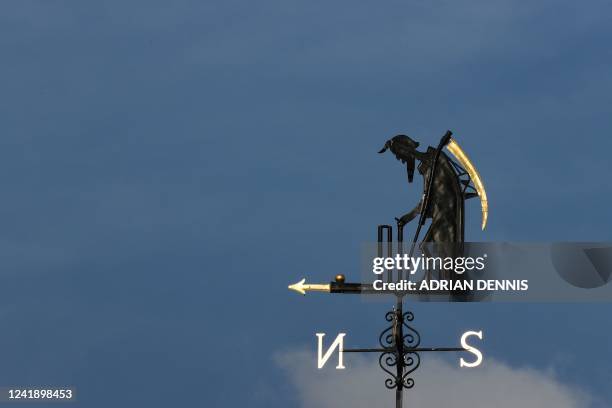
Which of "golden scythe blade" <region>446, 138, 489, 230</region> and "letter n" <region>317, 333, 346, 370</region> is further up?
"golden scythe blade" <region>446, 138, 489, 230</region>

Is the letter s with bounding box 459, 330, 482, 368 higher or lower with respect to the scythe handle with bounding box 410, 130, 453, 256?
lower

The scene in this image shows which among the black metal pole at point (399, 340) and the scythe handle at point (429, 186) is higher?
the scythe handle at point (429, 186)

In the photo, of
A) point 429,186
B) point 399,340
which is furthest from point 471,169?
point 399,340

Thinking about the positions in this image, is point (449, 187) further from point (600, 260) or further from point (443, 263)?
point (600, 260)

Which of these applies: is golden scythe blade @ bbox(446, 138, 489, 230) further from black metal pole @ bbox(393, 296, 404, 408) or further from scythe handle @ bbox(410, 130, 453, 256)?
black metal pole @ bbox(393, 296, 404, 408)

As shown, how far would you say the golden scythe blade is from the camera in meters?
24.1

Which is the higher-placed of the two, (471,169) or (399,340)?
(471,169)

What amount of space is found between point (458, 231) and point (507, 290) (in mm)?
1907

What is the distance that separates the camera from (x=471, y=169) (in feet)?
79.2

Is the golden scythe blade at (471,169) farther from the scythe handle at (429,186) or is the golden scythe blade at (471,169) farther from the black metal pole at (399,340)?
the black metal pole at (399,340)

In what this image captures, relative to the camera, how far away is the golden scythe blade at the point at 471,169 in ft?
79.1

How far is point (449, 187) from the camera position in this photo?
78.7 feet

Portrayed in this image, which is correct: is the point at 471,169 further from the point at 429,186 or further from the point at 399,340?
the point at 399,340

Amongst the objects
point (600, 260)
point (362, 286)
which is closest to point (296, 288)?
point (362, 286)
